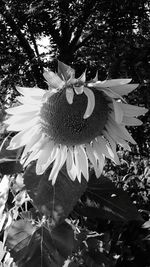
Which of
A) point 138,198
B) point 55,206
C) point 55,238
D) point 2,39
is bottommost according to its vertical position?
point 138,198

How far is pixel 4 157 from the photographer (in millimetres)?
1049

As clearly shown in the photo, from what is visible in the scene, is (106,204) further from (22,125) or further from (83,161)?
(22,125)

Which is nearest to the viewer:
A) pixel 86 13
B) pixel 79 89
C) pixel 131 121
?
pixel 79 89

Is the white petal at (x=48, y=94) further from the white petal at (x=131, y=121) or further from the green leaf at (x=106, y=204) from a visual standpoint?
the green leaf at (x=106, y=204)

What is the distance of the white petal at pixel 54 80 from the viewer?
89 cm

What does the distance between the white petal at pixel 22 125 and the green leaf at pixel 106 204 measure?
0.30 metres

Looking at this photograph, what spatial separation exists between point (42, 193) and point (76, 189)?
0.08 m

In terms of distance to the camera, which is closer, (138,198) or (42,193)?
(42,193)

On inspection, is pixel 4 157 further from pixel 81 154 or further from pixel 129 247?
pixel 129 247

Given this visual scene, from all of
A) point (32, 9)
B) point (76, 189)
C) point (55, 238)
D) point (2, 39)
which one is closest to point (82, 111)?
point (76, 189)

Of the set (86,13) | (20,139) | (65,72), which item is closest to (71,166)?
(20,139)

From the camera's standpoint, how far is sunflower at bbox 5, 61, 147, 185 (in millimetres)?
913

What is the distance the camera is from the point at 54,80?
2.98 ft

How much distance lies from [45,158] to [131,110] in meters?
0.24
